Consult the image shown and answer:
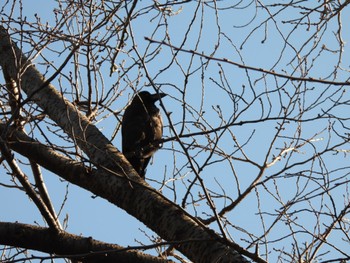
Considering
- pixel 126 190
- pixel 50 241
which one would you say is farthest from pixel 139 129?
pixel 50 241

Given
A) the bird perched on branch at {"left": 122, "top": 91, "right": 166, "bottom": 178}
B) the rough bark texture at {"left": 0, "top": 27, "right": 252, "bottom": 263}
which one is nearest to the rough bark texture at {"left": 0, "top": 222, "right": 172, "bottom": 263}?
the rough bark texture at {"left": 0, "top": 27, "right": 252, "bottom": 263}

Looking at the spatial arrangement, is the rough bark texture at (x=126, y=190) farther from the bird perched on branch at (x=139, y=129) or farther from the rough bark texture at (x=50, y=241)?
the bird perched on branch at (x=139, y=129)

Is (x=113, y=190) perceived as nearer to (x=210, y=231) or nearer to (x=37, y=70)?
(x=210, y=231)

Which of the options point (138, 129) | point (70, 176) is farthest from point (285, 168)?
point (138, 129)

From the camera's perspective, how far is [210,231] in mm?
2914

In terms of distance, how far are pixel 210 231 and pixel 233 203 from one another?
47.8 inches

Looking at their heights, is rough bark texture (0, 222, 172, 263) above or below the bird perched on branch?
below

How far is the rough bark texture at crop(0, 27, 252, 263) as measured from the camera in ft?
10.4

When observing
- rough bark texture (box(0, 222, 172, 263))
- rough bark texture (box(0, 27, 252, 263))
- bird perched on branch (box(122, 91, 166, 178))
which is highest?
bird perched on branch (box(122, 91, 166, 178))

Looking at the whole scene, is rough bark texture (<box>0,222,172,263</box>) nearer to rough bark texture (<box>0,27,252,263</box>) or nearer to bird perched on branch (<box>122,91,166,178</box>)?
rough bark texture (<box>0,27,252,263</box>)

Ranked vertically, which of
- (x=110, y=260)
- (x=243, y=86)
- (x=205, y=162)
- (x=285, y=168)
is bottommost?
(x=110, y=260)

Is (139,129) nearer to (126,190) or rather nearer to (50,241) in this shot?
(126,190)

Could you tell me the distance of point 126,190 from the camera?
3.84 meters

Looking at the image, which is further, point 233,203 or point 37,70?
point 37,70
